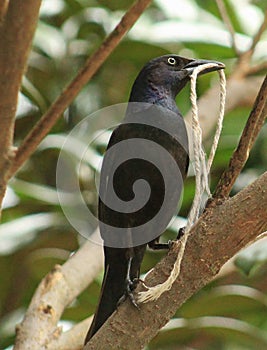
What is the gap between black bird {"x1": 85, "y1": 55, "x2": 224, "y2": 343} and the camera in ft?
5.62

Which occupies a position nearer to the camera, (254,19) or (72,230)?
(72,230)

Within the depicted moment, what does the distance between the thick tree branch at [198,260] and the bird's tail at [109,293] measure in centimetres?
33

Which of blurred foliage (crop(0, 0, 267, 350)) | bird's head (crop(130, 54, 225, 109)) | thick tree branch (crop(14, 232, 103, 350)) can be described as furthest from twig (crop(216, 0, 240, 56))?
thick tree branch (crop(14, 232, 103, 350))

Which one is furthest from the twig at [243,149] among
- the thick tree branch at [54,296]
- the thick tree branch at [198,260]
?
the thick tree branch at [54,296]

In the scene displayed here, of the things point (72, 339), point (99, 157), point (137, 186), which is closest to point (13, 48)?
point (137, 186)

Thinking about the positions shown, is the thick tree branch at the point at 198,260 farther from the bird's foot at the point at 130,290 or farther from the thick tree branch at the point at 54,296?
the thick tree branch at the point at 54,296

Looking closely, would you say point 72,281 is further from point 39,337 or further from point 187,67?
point 187,67

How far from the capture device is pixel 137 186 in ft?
5.69

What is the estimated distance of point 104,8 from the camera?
2670 mm

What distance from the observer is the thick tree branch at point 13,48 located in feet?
4.66

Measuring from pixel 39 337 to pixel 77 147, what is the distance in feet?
2.40

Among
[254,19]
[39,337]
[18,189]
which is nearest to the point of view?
[39,337]

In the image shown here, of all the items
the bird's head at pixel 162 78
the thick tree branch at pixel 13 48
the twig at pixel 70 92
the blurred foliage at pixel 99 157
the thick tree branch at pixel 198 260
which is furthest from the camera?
the blurred foliage at pixel 99 157

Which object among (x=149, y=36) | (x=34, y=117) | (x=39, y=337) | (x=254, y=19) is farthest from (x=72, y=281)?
(x=254, y=19)
